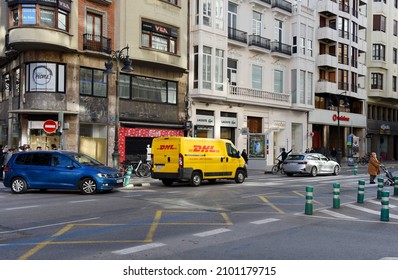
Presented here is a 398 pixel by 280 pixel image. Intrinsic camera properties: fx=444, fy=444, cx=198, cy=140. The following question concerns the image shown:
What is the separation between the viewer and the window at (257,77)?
123ft

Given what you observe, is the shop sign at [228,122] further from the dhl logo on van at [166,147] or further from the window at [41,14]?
the dhl logo on van at [166,147]

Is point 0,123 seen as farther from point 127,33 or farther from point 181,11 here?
point 181,11

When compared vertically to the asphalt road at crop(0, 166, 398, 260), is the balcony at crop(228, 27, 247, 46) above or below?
above

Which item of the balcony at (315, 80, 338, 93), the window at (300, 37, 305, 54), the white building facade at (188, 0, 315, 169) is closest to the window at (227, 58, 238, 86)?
the white building facade at (188, 0, 315, 169)

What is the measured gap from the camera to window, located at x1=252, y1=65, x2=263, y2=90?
37531 millimetres

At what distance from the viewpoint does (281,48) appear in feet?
131

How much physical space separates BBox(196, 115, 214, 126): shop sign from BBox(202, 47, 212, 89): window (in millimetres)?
2294

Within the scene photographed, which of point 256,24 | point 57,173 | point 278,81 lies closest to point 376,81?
point 278,81

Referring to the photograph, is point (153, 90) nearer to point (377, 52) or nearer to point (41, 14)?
point (41, 14)

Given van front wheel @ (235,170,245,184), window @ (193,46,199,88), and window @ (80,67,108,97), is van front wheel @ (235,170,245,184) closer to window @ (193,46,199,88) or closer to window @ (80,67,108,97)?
window @ (80,67,108,97)

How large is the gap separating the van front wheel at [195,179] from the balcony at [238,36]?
59.3ft

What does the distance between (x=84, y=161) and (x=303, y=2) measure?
33.7 m

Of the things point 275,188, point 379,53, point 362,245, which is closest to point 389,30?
point 379,53

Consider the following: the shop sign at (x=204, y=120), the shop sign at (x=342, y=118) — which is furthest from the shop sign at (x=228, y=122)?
the shop sign at (x=342, y=118)
